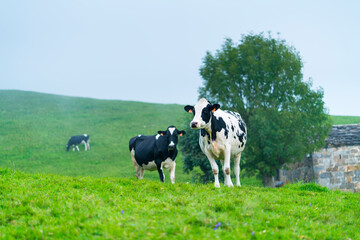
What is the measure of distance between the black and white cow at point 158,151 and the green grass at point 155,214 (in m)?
3.74

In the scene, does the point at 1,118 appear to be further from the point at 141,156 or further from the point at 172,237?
the point at 172,237

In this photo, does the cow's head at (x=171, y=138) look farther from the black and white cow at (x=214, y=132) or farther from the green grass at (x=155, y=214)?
→ the green grass at (x=155, y=214)

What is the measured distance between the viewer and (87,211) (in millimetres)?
7105

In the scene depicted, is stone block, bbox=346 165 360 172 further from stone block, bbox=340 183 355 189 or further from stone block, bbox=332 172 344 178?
stone block, bbox=340 183 355 189

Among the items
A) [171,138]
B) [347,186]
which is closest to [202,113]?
[171,138]

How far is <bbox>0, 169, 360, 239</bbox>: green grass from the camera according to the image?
6125mm

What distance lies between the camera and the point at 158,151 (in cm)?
1422

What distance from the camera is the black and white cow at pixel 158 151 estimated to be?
45.7 ft

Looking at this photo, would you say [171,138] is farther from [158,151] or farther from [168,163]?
[168,163]

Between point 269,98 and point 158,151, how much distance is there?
52.7ft

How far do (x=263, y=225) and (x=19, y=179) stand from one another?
7.31m

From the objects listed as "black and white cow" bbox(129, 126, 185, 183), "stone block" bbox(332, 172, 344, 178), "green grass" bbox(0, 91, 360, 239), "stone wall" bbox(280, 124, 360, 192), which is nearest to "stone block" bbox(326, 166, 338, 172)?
"stone wall" bbox(280, 124, 360, 192)

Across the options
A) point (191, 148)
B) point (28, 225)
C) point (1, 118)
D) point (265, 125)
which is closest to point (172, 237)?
point (28, 225)

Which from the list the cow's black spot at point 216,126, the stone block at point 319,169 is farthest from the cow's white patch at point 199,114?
the stone block at point 319,169
